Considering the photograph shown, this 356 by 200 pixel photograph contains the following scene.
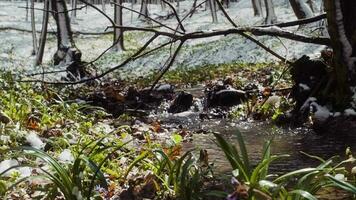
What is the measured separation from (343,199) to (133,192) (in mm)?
1577

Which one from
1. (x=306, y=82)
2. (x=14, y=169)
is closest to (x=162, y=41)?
(x=306, y=82)

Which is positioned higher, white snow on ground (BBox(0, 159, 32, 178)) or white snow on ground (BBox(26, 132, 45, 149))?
white snow on ground (BBox(0, 159, 32, 178))

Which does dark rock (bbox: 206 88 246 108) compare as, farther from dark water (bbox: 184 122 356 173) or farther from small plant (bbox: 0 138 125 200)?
small plant (bbox: 0 138 125 200)

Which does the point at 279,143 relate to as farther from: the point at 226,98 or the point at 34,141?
the point at 226,98

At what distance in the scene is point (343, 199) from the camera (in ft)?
12.0

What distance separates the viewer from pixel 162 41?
36531mm

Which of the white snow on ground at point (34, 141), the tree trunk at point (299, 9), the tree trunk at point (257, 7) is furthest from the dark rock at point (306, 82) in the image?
the tree trunk at point (257, 7)

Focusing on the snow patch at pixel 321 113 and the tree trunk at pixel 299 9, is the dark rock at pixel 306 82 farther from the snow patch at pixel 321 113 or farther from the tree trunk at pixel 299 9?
the tree trunk at pixel 299 9

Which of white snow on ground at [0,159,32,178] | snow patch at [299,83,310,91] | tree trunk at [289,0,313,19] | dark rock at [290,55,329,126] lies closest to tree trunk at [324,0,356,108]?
dark rock at [290,55,329,126]

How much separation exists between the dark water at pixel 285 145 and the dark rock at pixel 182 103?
3239mm

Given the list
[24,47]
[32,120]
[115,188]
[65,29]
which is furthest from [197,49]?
[115,188]

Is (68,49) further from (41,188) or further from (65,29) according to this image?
(41,188)

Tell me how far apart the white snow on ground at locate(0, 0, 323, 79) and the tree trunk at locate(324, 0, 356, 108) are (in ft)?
2.26

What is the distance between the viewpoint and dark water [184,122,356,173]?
200 inches
